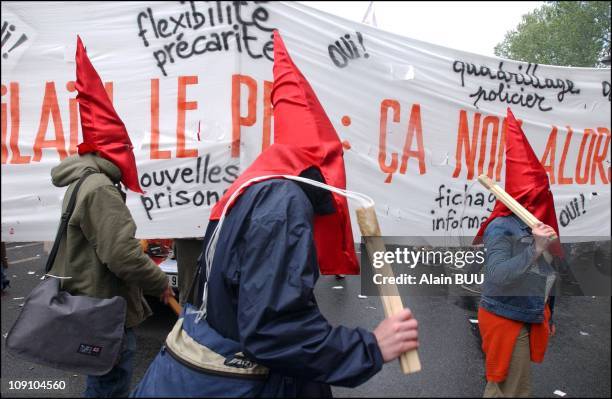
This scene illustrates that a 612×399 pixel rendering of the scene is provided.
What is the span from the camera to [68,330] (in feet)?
7.00

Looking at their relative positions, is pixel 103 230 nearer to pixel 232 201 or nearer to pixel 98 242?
pixel 98 242

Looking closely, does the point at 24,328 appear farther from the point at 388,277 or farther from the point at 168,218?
the point at 388,277

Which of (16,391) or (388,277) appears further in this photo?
(16,391)

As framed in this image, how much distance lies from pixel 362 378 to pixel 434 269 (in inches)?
52.5

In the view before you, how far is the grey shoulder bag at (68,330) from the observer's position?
83.0 inches

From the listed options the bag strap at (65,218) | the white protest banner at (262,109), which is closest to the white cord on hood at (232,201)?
the bag strap at (65,218)

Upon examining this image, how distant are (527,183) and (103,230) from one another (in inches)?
86.8

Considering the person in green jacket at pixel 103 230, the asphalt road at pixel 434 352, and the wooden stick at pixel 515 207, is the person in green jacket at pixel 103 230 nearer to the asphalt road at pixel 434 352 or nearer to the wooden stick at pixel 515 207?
the asphalt road at pixel 434 352

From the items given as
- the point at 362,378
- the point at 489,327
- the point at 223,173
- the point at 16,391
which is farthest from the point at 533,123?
the point at 16,391

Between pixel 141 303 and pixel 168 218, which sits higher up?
pixel 168 218

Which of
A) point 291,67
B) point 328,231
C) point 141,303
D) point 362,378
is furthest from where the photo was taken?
point 141,303

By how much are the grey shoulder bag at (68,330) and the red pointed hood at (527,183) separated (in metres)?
2.09

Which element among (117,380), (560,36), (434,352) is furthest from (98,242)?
(560,36)

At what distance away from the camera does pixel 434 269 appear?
238 centimetres
